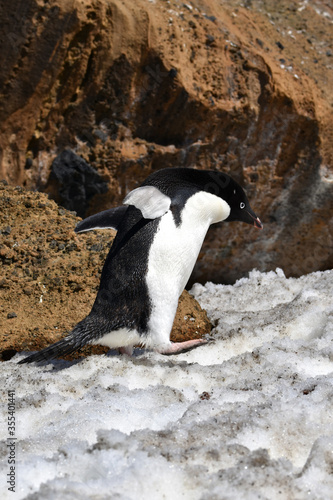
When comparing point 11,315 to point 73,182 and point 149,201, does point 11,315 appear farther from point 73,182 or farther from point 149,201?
point 73,182

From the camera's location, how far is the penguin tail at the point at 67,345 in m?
2.26

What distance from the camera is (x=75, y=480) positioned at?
147cm

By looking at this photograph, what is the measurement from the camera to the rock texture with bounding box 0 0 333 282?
13.4 feet

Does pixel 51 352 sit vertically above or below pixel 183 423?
below

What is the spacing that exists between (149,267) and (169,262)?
0.12 metres

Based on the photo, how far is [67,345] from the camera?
7.62 ft

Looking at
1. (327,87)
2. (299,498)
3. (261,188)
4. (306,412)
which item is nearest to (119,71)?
(261,188)

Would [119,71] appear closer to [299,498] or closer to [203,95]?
[203,95]

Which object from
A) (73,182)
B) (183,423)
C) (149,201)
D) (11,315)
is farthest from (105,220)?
(73,182)

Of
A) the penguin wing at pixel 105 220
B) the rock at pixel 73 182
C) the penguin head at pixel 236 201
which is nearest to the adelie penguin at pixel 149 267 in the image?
the penguin wing at pixel 105 220

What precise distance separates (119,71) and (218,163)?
1275 millimetres

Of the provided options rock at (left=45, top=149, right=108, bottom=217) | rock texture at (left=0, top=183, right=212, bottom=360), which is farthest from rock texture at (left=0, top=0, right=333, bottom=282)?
rock texture at (left=0, top=183, right=212, bottom=360)

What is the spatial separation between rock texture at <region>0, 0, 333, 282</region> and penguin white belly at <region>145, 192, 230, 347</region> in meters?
1.94

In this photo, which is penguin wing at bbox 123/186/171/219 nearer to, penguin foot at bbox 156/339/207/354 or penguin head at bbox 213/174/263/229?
penguin head at bbox 213/174/263/229
